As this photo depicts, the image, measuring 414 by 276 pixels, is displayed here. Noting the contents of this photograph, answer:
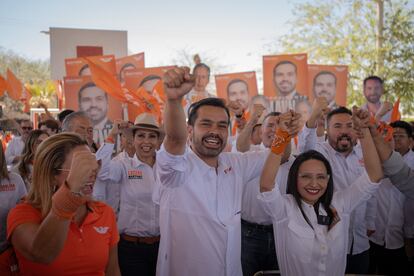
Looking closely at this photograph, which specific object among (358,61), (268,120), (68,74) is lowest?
(268,120)

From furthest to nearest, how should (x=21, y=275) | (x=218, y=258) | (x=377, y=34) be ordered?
1. (x=377, y=34)
2. (x=218, y=258)
3. (x=21, y=275)

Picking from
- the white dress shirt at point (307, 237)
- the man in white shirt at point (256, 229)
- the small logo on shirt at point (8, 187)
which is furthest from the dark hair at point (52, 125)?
the white dress shirt at point (307, 237)

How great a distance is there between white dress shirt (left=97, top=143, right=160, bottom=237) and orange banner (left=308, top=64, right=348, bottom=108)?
5159 millimetres

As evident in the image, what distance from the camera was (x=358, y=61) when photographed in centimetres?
1386

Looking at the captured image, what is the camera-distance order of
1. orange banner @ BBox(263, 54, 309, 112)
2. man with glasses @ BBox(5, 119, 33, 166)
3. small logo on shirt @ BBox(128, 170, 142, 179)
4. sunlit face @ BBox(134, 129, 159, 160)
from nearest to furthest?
1. small logo on shirt @ BBox(128, 170, 142, 179)
2. sunlit face @ BBox(134, 129, 159, 160)
3. man with glasses @ BBox(5, 119, 33, 166)
4. orange banner @ BBox(263, 54, 309, 112)

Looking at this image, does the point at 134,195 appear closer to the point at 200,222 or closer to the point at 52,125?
the point at 200,222

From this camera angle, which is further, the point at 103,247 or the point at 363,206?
the point at 363,206

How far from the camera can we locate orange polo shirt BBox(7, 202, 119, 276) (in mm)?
2008

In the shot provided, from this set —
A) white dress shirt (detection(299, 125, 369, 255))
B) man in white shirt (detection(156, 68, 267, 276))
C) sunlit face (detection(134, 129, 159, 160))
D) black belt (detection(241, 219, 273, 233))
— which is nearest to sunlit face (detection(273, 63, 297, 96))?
white dress shirt (detection(299, 125, 369, 255))

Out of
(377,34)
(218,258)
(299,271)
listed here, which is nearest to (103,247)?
(218,258)

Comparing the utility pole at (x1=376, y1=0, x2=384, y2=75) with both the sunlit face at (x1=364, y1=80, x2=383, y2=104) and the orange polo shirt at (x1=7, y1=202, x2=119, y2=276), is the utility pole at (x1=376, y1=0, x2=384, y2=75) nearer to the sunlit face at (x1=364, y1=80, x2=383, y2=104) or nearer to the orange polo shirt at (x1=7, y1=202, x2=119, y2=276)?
the sunlit face at (x1=364, y1=80, x2=383, y2=104)

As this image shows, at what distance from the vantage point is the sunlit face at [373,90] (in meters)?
6.03

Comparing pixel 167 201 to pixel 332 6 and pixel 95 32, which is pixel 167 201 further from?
pixel 332 6

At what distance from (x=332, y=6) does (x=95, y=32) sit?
30.8ft
